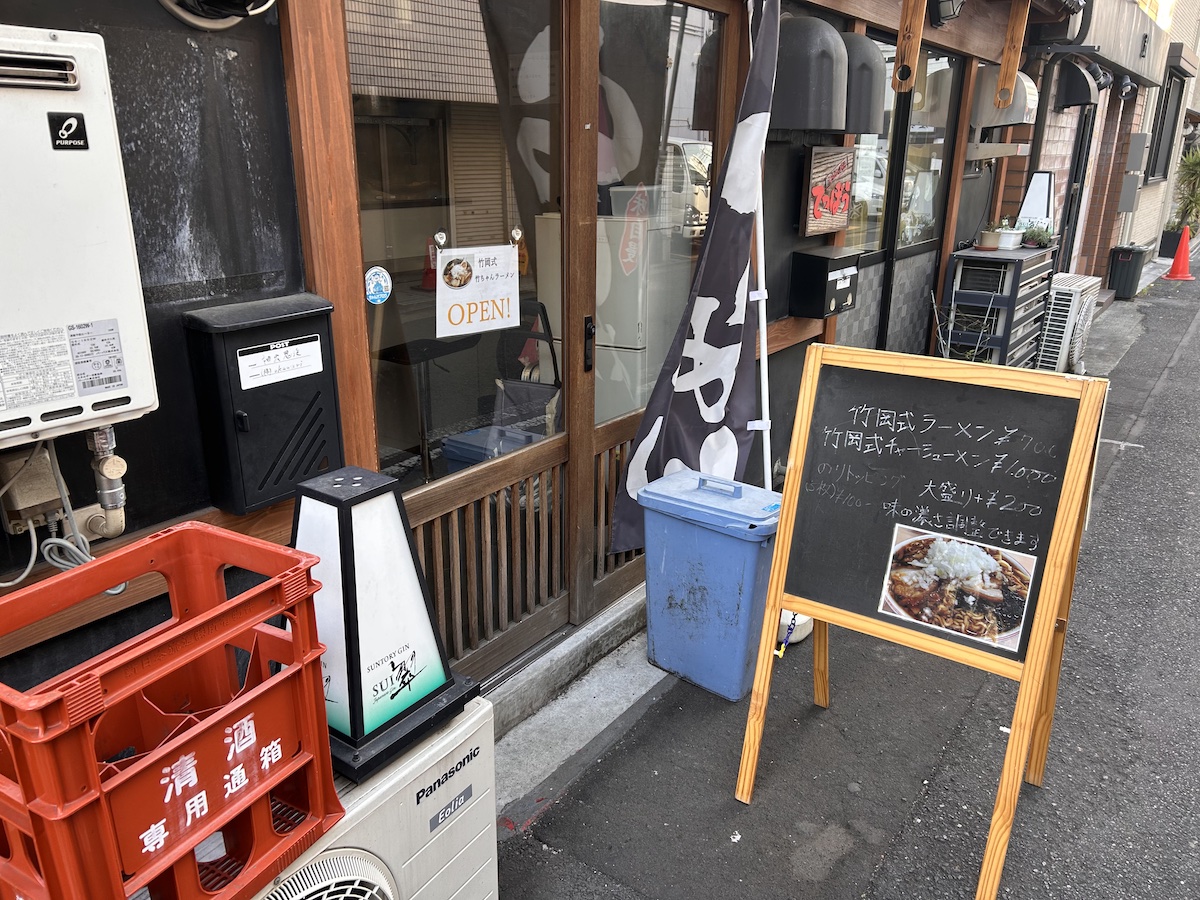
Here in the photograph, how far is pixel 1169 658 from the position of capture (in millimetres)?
4121

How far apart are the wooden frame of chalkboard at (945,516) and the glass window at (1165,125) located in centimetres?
1733

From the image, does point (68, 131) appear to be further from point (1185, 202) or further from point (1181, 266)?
point (1185, 202)

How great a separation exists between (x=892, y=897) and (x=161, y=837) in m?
2.28

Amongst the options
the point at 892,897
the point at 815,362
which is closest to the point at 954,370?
the point at 815,362

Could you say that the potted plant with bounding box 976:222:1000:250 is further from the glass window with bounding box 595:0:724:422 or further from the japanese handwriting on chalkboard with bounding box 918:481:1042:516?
the japanese handwriting on chalkboard with bounding box 918:481:1042:516

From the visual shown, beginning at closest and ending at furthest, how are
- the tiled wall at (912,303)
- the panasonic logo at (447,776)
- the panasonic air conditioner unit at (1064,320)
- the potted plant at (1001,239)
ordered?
the panasonic logo at (447,776), the tiled wall at (912,303), the potted plant at (1001,239), the panasonic air conditioner unit at (1064,320)

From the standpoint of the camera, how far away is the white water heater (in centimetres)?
158

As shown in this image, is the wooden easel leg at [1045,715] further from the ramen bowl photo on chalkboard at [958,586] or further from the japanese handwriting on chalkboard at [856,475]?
the japanese handwriting on chalkboard at [856,475]

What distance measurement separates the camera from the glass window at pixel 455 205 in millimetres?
2787

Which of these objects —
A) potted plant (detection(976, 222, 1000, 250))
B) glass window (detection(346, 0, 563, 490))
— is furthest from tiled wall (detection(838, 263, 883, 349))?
glass window (detection(346, 0, 563, 490))

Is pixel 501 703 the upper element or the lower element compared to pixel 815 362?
lower

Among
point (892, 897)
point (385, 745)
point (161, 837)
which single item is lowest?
point (892, 897)

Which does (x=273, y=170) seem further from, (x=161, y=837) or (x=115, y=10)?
(x=161, y=837)

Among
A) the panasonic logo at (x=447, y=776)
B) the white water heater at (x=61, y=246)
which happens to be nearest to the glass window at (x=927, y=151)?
the panasonic logo at (x=447, y=776)
